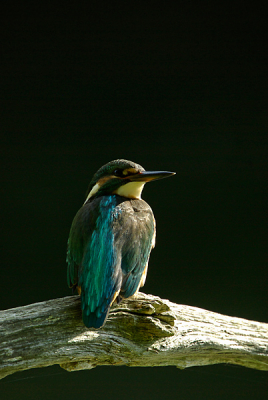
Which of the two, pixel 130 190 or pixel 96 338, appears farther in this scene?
pixel 130 190

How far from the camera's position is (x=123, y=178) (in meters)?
1.47

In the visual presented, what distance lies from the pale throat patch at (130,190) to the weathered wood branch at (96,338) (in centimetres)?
38

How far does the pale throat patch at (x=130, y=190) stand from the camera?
149cm

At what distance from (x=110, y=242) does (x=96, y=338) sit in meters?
0.28

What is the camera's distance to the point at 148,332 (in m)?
1.21

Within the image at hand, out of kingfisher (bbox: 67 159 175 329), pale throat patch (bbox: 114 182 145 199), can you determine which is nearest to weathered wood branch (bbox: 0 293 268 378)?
kingfisher (bbox: 67 159 175 329)

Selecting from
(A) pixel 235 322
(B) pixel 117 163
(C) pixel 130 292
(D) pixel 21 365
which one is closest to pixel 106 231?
(C) pixel 130 292

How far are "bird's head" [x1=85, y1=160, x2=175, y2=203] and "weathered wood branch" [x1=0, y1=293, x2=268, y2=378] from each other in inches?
15.3

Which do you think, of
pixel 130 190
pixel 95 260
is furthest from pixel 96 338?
pixel 130 190

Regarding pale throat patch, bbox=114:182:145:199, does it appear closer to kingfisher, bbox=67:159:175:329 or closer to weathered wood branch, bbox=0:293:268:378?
kingfisher, bbox=67:159:175:329

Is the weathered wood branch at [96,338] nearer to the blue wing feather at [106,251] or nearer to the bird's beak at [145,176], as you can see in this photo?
the blue wing feather at [106,251]

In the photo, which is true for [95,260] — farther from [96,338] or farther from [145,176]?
[145,176]

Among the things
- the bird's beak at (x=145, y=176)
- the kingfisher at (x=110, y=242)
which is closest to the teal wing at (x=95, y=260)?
the kingfisher at (x=110, y=242)

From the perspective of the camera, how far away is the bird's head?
1.46m
